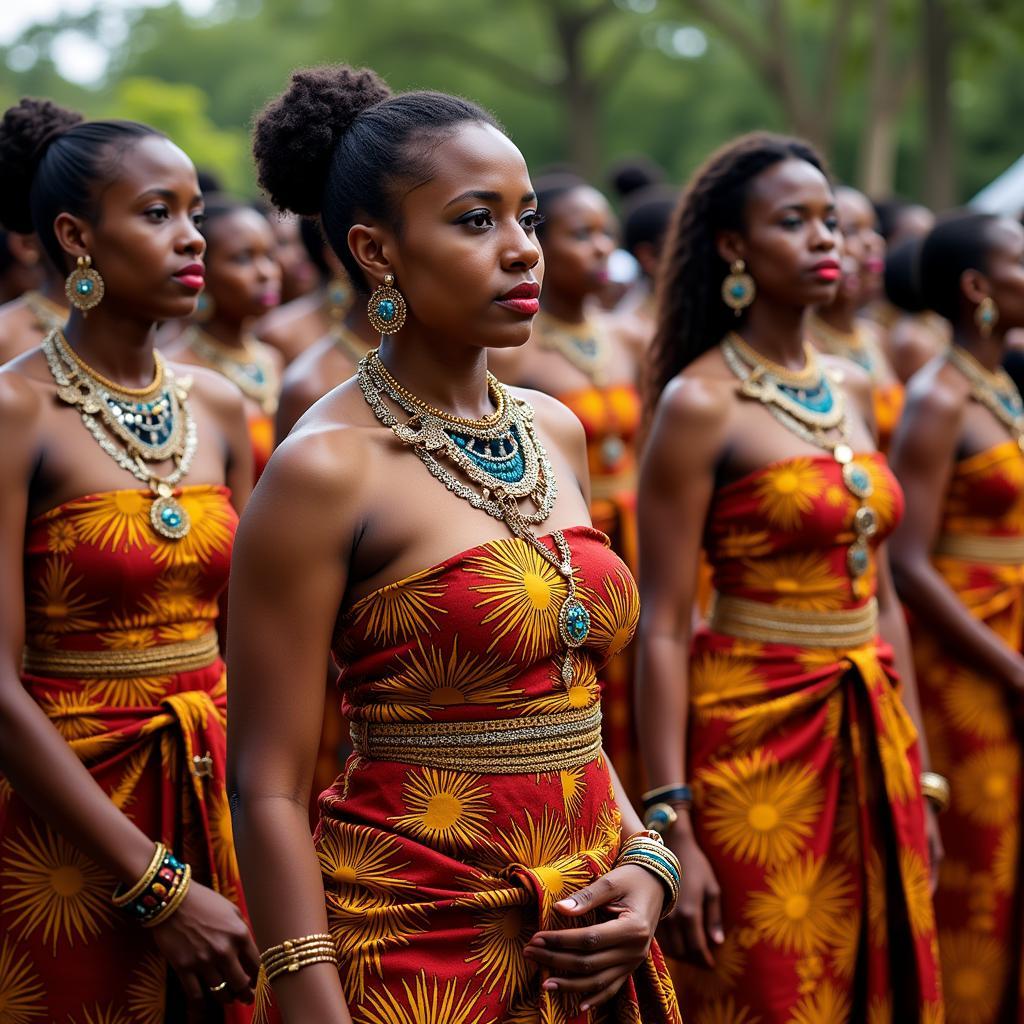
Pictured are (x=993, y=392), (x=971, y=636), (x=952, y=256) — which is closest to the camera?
(x=971, y=636)

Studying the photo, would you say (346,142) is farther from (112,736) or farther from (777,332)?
(777,332)

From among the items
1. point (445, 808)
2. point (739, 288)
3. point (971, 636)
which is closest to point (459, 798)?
point (445, 808)

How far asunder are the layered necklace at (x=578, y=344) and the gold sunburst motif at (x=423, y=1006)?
480cm

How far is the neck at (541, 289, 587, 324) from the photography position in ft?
24.4

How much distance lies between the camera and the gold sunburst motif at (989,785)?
520 centimetres

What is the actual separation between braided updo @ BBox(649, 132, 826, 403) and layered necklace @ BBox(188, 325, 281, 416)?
3.02 m

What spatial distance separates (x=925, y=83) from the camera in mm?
21797

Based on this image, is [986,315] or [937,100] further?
[937,100]

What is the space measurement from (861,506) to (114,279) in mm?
2033

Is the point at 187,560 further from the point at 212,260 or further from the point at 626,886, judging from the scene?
the point at 212,260

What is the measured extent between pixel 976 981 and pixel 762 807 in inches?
62.5

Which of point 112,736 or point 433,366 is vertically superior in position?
point 433,366

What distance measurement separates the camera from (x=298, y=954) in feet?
8.27

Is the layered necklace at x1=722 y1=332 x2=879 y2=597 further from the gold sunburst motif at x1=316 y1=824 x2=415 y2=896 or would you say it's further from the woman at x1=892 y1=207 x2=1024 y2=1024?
the gold sunburst motif at x1=316 y1=824 x2=415 y2=896
